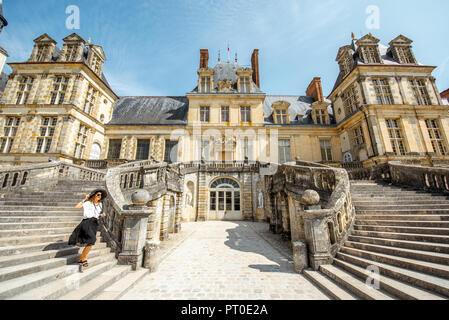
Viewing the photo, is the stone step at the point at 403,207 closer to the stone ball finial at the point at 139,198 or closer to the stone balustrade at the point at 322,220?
the stone balustrade at the point at 322,220

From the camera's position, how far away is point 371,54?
54.4 ft

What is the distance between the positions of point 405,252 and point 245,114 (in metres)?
16.2

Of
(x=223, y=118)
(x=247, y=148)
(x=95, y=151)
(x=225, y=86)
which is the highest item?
(x=225, y=86)

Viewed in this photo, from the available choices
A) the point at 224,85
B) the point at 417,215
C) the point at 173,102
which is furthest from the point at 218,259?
the point at 173,102

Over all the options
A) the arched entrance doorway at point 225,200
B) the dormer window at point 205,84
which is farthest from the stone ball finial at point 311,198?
the dormer window at point 205,84

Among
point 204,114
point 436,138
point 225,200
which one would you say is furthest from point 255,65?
point 436,138

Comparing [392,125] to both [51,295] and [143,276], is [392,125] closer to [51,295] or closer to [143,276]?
[143,276]

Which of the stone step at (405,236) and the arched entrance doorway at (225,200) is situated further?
the arched entrance doorway at (225,200)

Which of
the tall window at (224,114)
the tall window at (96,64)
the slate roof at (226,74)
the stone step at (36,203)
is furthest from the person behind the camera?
the slate roof at (226,74)

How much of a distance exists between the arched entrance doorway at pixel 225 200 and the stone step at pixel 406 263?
10532 millimetres

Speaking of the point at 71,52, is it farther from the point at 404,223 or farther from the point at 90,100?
the point at 404,223

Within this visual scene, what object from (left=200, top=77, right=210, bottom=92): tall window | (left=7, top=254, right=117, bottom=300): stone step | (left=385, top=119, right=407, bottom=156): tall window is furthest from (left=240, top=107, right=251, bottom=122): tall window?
(left=7, top=254, right=117, bottom=300): stone step

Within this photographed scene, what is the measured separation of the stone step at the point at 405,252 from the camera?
3125mm
